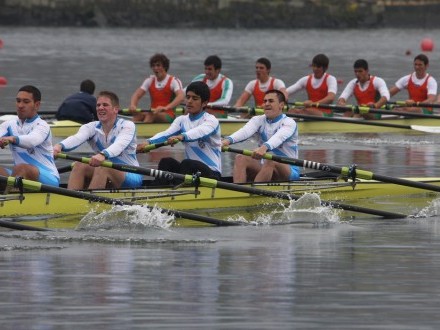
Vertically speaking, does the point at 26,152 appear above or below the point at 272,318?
above

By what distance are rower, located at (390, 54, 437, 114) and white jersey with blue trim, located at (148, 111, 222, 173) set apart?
10010 mm

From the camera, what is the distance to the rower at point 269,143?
1664 cm

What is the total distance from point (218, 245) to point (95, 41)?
6196 cm

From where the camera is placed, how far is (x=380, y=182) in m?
17.2

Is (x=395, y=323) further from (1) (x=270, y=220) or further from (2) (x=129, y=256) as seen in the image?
(1) (x=270, y=220)

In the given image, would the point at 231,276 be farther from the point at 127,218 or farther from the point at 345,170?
the point at 345,170

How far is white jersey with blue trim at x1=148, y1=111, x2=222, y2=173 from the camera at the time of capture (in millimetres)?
16416

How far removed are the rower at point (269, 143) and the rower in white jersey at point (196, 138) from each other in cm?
28

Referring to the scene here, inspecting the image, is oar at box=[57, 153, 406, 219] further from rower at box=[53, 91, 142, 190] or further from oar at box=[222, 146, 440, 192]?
oar at box=[222, 146, 440, 192]

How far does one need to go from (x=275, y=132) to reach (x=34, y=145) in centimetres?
298

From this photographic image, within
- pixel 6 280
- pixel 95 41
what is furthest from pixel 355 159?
pixel 95 41

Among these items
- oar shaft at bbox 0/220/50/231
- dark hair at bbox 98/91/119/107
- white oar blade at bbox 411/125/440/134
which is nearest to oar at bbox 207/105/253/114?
white oar blade at bbox 411/125/440/134

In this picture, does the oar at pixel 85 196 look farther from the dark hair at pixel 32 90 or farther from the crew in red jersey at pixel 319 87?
the crew in red jersey at pixel 319 87

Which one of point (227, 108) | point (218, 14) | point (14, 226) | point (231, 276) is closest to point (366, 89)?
point (227, 108)
